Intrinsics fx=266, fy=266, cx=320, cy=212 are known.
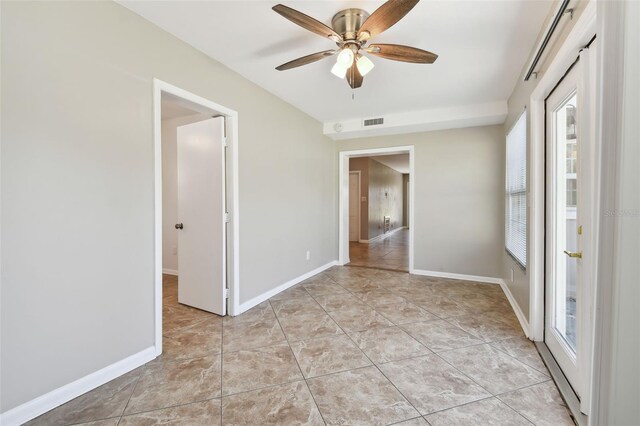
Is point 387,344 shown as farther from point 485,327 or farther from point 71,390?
point 71,390

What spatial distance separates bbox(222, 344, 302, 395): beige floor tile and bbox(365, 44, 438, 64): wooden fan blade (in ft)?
7.92

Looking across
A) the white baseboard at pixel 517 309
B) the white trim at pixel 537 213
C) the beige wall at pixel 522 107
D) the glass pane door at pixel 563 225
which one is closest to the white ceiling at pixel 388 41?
the beige wall at pixel 522 107

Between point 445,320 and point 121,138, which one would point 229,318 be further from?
point 445,320

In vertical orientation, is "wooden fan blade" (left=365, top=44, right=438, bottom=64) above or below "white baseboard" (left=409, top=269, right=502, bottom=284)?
above

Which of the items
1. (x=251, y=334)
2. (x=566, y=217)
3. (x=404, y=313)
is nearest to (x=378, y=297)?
(x=404, y=313)

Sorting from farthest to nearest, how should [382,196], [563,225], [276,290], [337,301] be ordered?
[382,196] < [276,290] < [337,301] < [563,225]

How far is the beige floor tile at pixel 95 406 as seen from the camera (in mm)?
1477

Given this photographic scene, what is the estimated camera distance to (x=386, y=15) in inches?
63.0

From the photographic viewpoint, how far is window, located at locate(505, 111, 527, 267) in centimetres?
272

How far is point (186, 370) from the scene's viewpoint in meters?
1.92

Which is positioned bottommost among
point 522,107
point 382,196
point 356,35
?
point 382,196

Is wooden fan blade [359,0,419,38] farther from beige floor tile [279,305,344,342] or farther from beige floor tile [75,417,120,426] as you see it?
beige floor tile [75,417,120,426]

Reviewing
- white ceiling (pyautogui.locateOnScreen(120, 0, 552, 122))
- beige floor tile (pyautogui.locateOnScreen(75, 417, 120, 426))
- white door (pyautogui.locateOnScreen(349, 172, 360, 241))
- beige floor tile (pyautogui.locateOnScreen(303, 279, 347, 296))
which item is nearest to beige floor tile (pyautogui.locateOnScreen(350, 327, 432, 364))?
beige floor tile (pyautogui.locateOnScreen(303, 279, 347, 296))

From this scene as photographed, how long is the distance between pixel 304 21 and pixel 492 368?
2.68 metres
